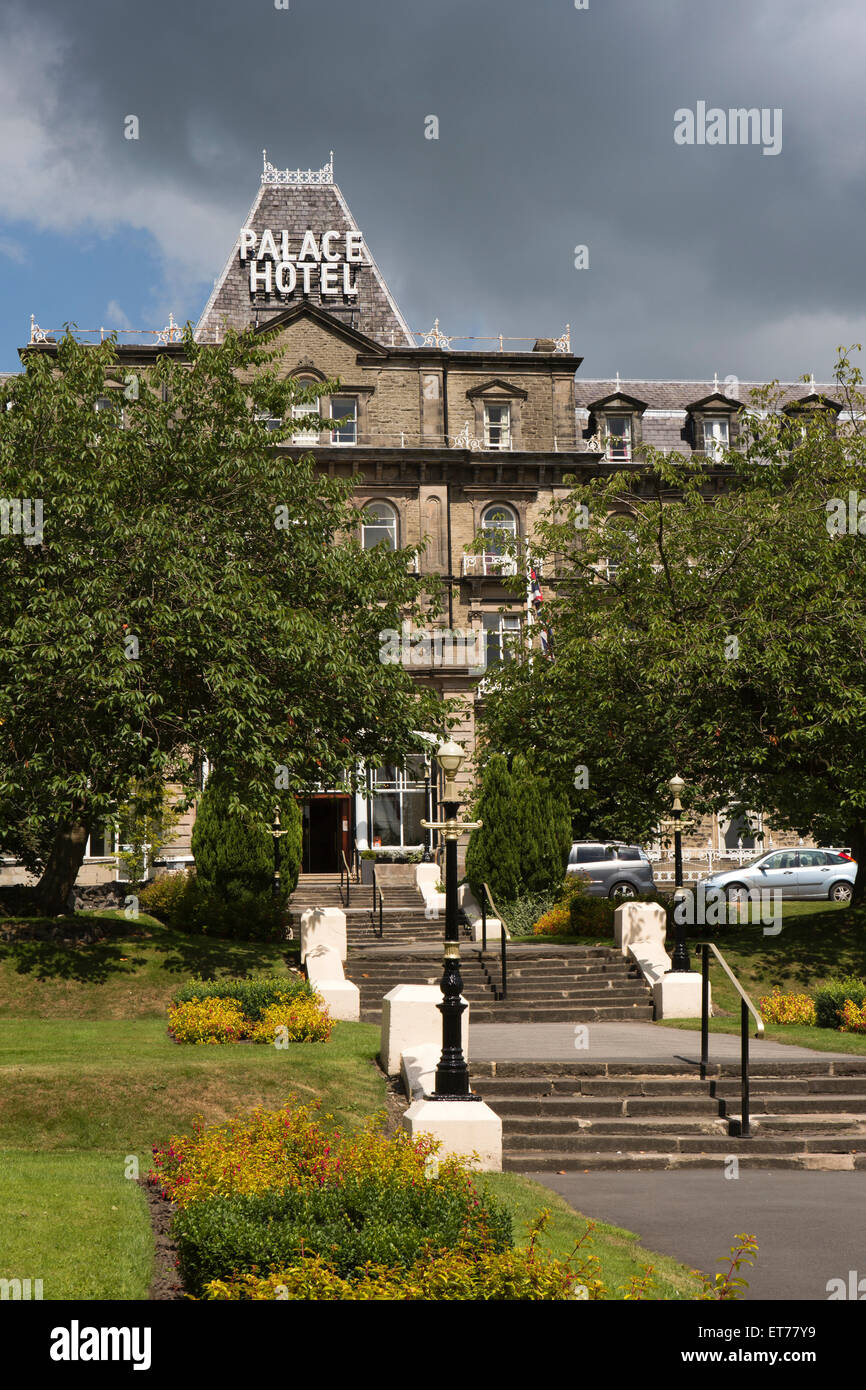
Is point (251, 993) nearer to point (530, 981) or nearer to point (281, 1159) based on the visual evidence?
point (530, 981)

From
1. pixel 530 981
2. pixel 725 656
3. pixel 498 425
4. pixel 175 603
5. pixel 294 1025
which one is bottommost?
pixel 530 981

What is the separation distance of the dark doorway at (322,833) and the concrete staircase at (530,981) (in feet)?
63.2

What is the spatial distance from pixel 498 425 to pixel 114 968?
29559mm

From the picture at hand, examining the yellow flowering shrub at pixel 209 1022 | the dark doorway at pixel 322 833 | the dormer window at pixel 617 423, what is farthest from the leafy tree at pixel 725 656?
the dormer window at pixel 617 423

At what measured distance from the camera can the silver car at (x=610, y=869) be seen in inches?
1292

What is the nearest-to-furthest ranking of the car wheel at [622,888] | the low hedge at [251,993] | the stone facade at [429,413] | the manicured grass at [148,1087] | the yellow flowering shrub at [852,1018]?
the manicured grass at [148,1087], the low hedge at [251,993], the yellow flowering shrub at [852,1018], the car wheel at [622,888], the stone facade at [429,413]

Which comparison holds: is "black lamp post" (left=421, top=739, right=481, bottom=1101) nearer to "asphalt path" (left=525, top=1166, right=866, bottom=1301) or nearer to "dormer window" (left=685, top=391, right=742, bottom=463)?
"asphalt path" (left=525, top=1166, right=866, bottom=1301)

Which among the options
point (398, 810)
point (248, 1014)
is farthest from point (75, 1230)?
point (398, 810)

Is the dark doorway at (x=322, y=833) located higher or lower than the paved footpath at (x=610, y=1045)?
higher

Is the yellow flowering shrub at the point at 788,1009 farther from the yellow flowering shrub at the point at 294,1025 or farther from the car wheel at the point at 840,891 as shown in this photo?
the car wheel at the point at 840,891

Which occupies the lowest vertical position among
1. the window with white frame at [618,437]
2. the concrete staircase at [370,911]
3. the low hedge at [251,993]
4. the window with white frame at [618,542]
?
the concrete staircase at [370,911]

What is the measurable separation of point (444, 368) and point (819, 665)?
2603 centimetres

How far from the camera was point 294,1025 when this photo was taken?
52.9 feet
